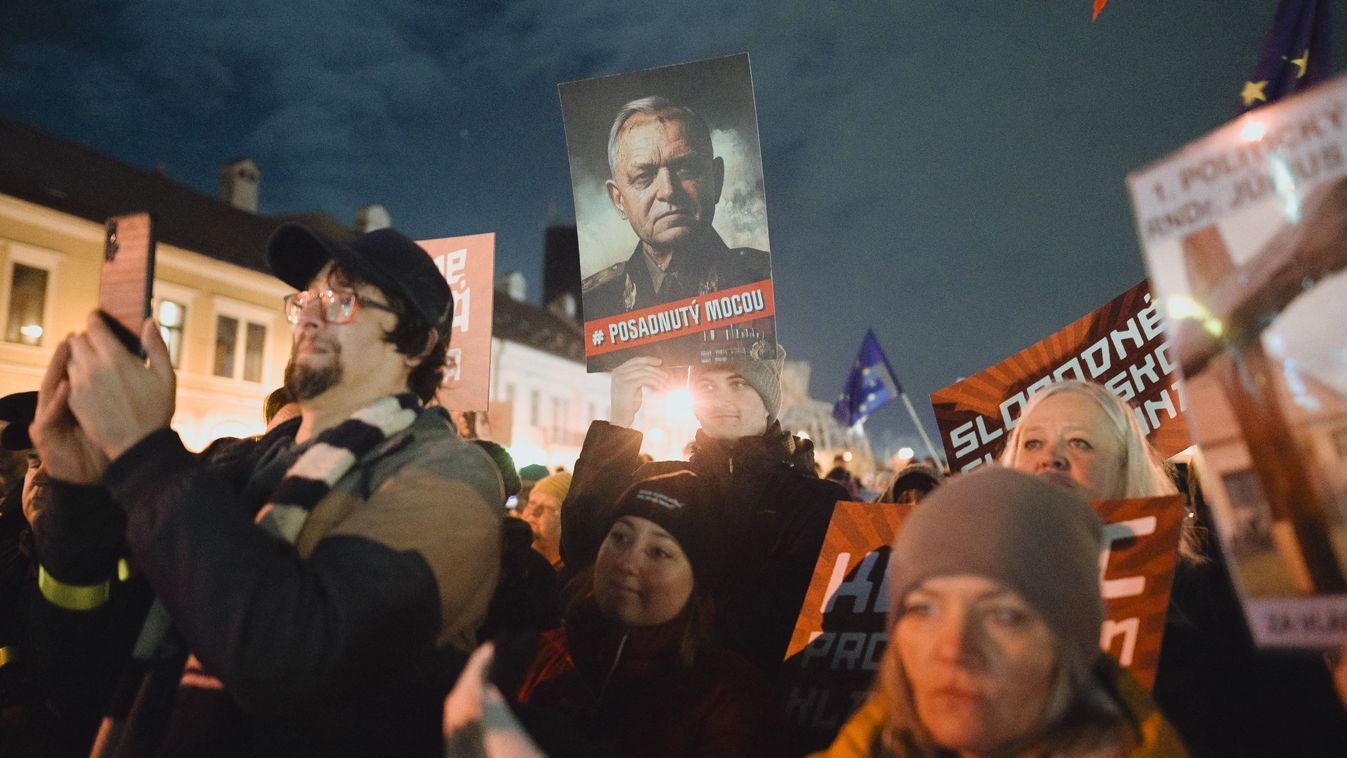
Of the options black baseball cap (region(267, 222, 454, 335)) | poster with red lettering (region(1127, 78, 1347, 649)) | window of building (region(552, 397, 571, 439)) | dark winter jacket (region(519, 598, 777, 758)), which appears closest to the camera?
poster with red lettering (region(1127, 78, 1347, 649))

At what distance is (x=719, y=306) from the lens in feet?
10.9

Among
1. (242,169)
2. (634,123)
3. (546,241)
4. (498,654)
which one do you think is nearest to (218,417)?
(242,169)

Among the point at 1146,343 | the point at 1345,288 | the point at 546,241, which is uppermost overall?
the point at 546,241

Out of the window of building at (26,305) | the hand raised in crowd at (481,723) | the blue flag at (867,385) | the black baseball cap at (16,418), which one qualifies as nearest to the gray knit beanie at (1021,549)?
the hand raised in crowd at (481,723)

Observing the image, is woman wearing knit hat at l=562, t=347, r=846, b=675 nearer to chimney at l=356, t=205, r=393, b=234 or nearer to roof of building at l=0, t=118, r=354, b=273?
roof of building at l=0, t=118, r=354, b=273

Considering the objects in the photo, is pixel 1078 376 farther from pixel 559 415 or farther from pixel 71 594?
pixel 559 415

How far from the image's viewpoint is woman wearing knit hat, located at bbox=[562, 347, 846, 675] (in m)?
2.94

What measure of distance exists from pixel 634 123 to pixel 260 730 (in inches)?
103

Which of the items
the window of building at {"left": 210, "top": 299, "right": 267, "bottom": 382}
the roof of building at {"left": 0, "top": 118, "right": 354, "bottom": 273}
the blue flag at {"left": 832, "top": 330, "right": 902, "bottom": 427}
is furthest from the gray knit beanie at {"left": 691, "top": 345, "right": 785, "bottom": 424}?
the window of building at {"left": 210, "top": 299, "right": 267, "bottom": 382}

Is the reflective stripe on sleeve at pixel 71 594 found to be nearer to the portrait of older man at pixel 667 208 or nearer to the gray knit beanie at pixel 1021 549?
the gray knit beanie at pixel 1021 549

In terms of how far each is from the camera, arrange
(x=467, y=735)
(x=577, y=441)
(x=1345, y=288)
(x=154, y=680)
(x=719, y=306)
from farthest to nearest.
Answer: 1. (x=577, y=441)
2. (x=719, y=306)
3. (x=154, y=680)
4. (x=467, y=735)
5. (x=1345, y=288)

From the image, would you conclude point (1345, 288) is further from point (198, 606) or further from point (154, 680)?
point (154, 680)

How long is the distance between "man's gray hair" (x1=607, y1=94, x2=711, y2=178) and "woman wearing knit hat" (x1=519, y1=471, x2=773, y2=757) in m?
1.42

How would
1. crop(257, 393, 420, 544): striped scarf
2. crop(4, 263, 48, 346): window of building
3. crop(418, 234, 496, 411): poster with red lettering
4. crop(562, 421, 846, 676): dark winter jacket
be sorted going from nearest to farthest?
1. crop(257, 393, 420, 544): striped scarf
2. crop(562, 421, 846, 676): dark winter jacket
3. crop(418, 234, 496, 411): poster with red lettering
4. crop(4, 263, 48, 346): window of building
